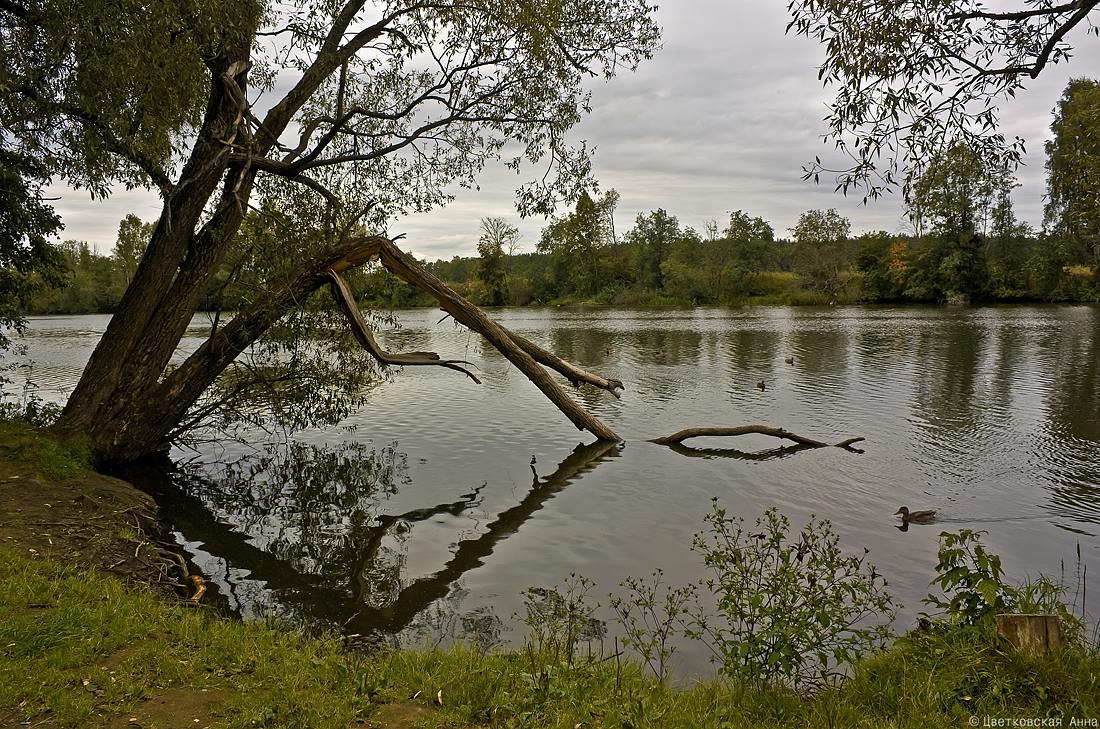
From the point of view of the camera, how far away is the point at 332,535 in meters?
9.91

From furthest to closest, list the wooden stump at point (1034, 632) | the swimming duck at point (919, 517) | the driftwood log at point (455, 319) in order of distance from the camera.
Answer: the driftwood log at point (455, 319) → the swimming duck at point (919, 517) → the wooden stump at point (1034, 632)

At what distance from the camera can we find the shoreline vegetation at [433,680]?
4062 millimetres

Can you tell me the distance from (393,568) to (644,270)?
88.0m

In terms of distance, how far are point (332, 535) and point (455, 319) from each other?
5.01m

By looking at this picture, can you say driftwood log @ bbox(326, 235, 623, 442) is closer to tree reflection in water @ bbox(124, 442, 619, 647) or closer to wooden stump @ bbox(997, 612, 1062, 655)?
tree reflection in water @ bbox(124, 442, 619, 647)

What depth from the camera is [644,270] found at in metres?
93.9

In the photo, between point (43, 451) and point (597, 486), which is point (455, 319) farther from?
point (43, 451)

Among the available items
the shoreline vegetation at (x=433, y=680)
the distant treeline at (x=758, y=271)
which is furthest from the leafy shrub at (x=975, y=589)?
the distant treeline at (x=758, y=271)

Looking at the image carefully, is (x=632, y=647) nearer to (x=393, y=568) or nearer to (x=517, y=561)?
(x=517, y=561)

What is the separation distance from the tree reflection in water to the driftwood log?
1350 millimetres

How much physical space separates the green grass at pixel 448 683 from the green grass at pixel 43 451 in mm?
4816

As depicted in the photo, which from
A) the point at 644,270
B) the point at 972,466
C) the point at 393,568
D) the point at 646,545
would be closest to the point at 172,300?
the point at 393,568

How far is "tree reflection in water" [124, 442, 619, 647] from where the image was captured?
7.34 metres

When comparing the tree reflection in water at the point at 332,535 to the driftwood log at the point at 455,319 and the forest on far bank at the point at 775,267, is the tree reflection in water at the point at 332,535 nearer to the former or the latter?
the driftwood log at the point at 455,319
